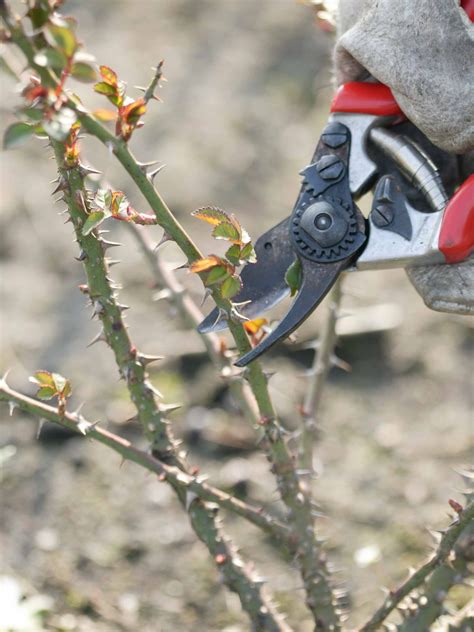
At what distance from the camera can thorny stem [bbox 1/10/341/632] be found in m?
1.11

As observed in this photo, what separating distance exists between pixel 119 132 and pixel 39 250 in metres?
1.92

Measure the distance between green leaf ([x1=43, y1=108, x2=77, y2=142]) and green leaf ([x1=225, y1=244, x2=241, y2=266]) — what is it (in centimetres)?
26

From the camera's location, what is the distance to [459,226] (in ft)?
4.00

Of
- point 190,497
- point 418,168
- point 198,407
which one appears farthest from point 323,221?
point 198,407

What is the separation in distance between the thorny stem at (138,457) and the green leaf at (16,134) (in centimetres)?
45

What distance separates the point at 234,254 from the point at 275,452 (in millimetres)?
431

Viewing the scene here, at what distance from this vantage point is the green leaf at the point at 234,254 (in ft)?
3.54

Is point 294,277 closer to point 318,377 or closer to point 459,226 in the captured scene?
point 459,226

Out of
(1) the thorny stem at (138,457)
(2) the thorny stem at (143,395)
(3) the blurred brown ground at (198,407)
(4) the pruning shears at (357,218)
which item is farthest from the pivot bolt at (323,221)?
(3) the blurred brown ground at (198,407)

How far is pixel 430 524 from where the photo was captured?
2.03 meters

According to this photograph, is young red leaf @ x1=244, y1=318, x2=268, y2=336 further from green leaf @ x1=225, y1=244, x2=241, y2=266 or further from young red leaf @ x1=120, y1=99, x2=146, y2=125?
young red leaf @ x1=120, y1=99, x2=146, y2=125

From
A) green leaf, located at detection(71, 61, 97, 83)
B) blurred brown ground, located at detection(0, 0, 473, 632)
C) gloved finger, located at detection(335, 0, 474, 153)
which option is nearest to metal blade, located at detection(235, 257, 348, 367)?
gloved finger, located at detection(335, 0, 474, 153)

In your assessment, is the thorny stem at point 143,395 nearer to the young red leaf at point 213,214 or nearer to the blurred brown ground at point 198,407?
the young red leaf at point 213,214

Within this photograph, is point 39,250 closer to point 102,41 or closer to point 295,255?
point 102,41
